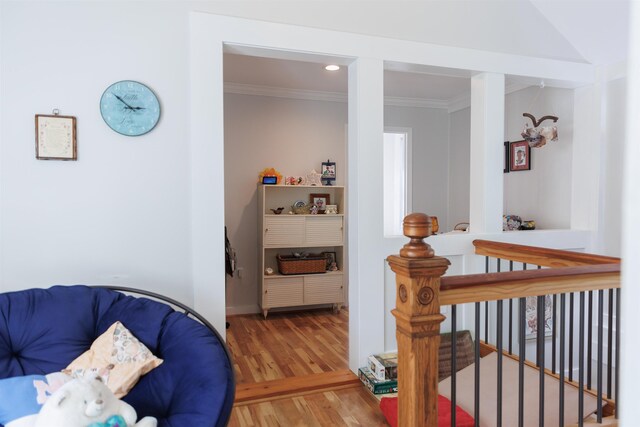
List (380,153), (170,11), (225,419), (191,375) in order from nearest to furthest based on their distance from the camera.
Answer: (225,419)
(191,375)
(170,11)
(380,153)

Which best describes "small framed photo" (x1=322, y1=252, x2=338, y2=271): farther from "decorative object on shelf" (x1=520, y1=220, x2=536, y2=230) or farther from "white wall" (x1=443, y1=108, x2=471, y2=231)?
"decorative object on shelf" (x1=520, y1=220, x2=536, y2=230)

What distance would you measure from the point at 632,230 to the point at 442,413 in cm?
230

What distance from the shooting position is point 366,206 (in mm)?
2844

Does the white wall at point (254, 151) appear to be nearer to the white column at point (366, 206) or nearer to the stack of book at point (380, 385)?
the white column at point (366, 206)

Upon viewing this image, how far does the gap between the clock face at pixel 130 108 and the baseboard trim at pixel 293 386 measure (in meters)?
1.66

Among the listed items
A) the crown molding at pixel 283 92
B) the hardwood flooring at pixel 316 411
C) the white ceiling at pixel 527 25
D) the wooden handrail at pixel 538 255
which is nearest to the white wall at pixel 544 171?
the white ceiling at pixel 527 25

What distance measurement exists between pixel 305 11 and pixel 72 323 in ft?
7.04

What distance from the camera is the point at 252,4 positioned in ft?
8.45

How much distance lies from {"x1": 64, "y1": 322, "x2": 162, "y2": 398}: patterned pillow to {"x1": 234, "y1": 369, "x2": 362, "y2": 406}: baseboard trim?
0.95 m

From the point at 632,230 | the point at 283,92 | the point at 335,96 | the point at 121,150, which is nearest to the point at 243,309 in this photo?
the point at 283,92

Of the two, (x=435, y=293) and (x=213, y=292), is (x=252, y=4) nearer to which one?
(x=213, y=292)

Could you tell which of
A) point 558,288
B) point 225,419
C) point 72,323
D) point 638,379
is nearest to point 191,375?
point 225,419

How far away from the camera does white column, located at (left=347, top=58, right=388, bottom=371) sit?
2.83m

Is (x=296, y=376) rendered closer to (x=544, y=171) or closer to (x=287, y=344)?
(x=287, y=344)
